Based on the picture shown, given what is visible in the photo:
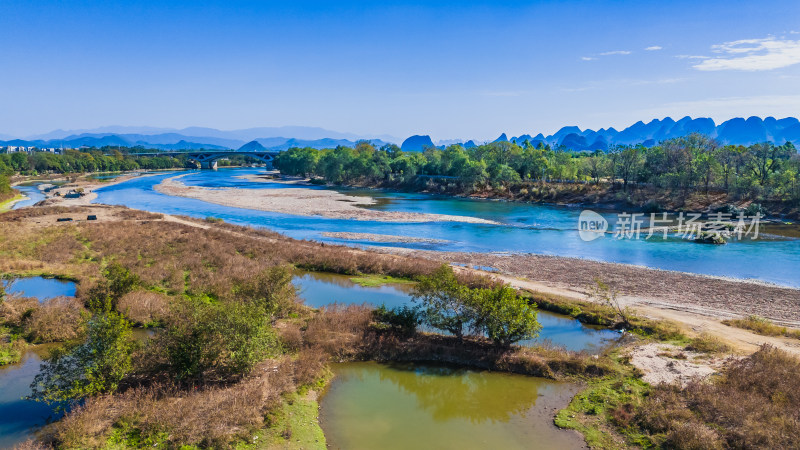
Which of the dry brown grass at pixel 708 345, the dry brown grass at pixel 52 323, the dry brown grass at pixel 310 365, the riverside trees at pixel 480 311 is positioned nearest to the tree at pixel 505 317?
the riverside trees at pixel 480 311

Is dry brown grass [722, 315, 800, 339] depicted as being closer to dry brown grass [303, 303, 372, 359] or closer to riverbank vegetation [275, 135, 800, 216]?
dry brown grass [303, 303, 372, 359]

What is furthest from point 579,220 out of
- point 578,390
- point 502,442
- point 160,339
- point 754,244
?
point 160,339

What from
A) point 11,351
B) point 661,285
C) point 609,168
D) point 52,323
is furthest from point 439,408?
point 609,168

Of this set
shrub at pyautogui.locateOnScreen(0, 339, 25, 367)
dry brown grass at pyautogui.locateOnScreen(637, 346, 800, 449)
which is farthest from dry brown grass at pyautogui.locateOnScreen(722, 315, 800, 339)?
shrub at pyautogui.locateOnScreen(0, 339, 25, 367)

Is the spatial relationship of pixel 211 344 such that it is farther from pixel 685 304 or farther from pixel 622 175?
pixel 622 175

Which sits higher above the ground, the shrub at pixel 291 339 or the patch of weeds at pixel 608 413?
the shrub at pixel 291 339

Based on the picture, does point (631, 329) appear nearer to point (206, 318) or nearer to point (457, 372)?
point (457, 372)

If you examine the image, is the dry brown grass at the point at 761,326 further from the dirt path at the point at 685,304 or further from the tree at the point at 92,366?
the tree at the point at 92,366

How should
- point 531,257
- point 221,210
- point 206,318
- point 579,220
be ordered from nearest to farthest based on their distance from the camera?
point 206,318 → point 531,257 → point 579,220 → point 221,210
